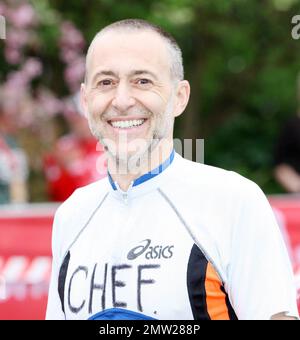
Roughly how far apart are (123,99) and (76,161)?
609cm

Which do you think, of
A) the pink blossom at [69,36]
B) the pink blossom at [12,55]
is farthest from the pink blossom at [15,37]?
the pink blossom at [69,36]

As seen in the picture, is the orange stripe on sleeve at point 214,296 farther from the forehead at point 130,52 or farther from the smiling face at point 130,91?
the forehead at point 130,52

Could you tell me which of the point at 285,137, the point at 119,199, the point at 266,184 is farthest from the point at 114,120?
the point at 266,184

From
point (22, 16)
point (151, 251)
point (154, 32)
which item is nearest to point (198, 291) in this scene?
point (151, 251)

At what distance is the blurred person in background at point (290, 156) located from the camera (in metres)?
8.67

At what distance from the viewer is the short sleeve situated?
8.68 ft

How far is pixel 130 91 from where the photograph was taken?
2.82 metres

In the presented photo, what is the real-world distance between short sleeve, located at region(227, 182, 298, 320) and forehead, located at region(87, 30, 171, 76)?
54cm

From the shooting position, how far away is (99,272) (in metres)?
2.83

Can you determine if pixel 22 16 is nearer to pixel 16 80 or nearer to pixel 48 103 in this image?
pixel 16 80

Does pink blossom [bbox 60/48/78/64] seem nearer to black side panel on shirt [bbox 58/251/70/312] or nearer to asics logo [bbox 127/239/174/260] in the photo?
black side panel on shirt [bbox 58/251/70/312]

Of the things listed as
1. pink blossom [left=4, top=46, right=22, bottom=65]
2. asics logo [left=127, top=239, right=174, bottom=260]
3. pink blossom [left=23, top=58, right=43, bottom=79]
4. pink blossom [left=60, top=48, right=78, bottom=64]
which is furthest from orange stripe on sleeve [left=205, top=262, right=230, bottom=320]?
pink blossom [left=60, top=48, right=78, bottom=64]

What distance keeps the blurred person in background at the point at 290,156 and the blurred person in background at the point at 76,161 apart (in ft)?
5.86
